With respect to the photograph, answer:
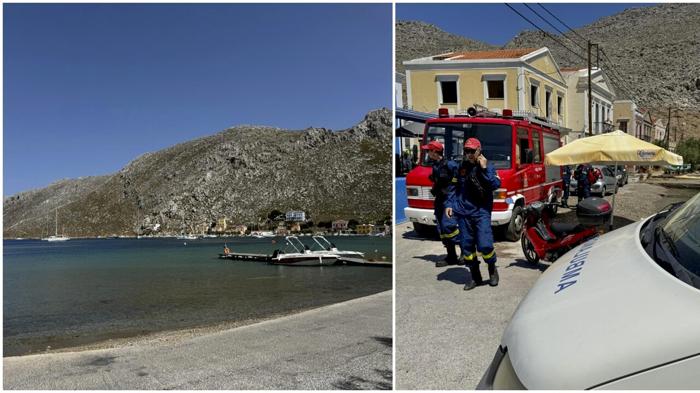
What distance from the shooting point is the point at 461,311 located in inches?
149

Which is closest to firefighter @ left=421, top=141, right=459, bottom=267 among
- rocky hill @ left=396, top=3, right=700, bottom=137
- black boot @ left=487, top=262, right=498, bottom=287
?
black boot @ left=487, top=262, right=498, bottom=287

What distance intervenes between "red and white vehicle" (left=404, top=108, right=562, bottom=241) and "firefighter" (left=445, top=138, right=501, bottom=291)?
1.50 feet

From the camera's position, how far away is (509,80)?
15.8 m

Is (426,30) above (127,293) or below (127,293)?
above

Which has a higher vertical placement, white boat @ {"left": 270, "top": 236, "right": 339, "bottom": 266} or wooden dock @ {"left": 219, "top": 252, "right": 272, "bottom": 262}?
white boat @ {"left": 270, "top": 236, "right": 339, "bottom": 266}

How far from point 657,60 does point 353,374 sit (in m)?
8.38

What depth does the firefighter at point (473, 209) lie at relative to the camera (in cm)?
421

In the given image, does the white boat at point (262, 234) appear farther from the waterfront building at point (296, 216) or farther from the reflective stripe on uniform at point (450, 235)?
the reflective stripe on uniform at point (450, 235)

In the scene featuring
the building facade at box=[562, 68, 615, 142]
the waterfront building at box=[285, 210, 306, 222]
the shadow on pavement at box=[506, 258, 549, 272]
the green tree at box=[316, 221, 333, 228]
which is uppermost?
the building facade at box=[562, 68, 615, 142]

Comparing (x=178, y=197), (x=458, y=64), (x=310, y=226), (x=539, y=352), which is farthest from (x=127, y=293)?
(x=178, y=197)

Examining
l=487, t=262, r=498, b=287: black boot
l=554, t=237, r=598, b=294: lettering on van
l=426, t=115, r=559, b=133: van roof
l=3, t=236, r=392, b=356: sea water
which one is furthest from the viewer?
l=3, t=236, r=392, b=356: sea water

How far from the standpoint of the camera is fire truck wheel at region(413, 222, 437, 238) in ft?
16.4

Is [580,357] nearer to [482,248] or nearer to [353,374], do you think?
[482,248]

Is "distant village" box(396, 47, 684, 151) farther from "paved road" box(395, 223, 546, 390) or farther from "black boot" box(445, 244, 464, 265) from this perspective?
"paved road" box(395, 223, 546, 390)
